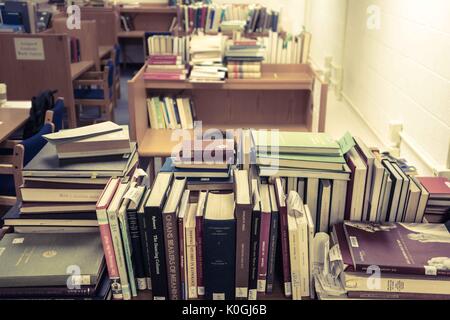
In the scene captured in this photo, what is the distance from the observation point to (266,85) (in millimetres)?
3316

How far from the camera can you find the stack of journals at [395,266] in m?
1.22

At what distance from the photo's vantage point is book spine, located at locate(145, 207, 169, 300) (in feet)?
3.96

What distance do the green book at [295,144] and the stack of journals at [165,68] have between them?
70.5 inches

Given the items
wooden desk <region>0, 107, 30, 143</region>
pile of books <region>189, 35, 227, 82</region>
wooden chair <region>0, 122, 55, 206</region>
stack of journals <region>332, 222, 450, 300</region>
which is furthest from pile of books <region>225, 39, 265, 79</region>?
stack of journals <region>332, 222, 450, 300</region>

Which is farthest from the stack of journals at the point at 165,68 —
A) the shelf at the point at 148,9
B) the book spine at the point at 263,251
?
the shelf at the point at 148,9

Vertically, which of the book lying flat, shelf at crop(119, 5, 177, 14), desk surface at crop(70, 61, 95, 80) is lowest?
desk surface at crop(70, 61, 95, 80)

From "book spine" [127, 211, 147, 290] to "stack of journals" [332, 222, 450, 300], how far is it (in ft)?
1.84

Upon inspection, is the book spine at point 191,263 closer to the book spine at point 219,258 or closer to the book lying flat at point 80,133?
the book spine at point 219,258

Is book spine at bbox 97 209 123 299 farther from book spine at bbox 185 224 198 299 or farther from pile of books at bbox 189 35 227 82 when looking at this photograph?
pile of books at bbox 189 35 227 82

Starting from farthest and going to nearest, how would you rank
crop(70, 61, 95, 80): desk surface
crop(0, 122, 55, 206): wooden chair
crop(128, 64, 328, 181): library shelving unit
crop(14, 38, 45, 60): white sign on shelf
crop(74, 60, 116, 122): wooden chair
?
crop(74, 60, 116, 122): wooden chair, crop(70, 61, 95, 80): desk surface, crop(14, 38, 45, 60): white sign on shelf, crop(128, 64, 328, 181): library shelving unit, crop(0, 122, 55, 206): wooden chair

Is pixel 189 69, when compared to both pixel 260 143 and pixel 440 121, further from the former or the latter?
pixel 260 143

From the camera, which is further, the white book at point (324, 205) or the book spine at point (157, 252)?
the white book at point (324, 205)
